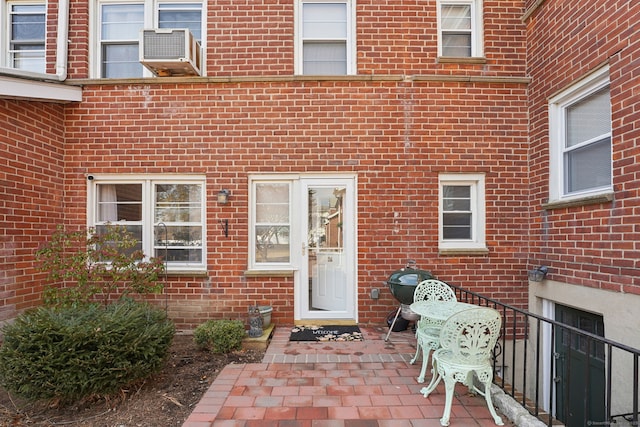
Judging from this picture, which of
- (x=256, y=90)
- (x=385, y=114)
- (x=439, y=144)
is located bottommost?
(x=439, y=144)

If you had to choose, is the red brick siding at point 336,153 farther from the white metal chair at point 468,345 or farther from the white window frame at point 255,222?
the white metal chair at point 468,345

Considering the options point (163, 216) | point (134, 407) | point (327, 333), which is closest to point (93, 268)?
point (163, 216)

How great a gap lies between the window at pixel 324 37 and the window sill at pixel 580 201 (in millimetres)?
3620

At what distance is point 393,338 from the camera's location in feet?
15.5

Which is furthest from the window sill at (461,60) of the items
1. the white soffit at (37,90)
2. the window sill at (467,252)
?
the white soffit at (37,90)

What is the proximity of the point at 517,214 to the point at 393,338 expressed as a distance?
276 centimetres

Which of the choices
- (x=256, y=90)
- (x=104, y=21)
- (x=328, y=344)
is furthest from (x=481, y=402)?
(x=104, y=21)

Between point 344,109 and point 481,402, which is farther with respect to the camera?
point 344,109

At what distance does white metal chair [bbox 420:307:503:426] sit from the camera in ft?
9.14

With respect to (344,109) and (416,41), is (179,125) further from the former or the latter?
(416,41)

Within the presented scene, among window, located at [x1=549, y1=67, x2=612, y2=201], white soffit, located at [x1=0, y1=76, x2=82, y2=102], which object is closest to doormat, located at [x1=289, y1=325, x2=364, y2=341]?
window, located at [x1=549, y1=67, x2=612, y2=201]

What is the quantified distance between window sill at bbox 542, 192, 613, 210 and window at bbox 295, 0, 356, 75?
11.9 ft

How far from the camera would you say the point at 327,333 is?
16.1 feet

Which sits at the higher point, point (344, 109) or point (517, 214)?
point (344, 109)
